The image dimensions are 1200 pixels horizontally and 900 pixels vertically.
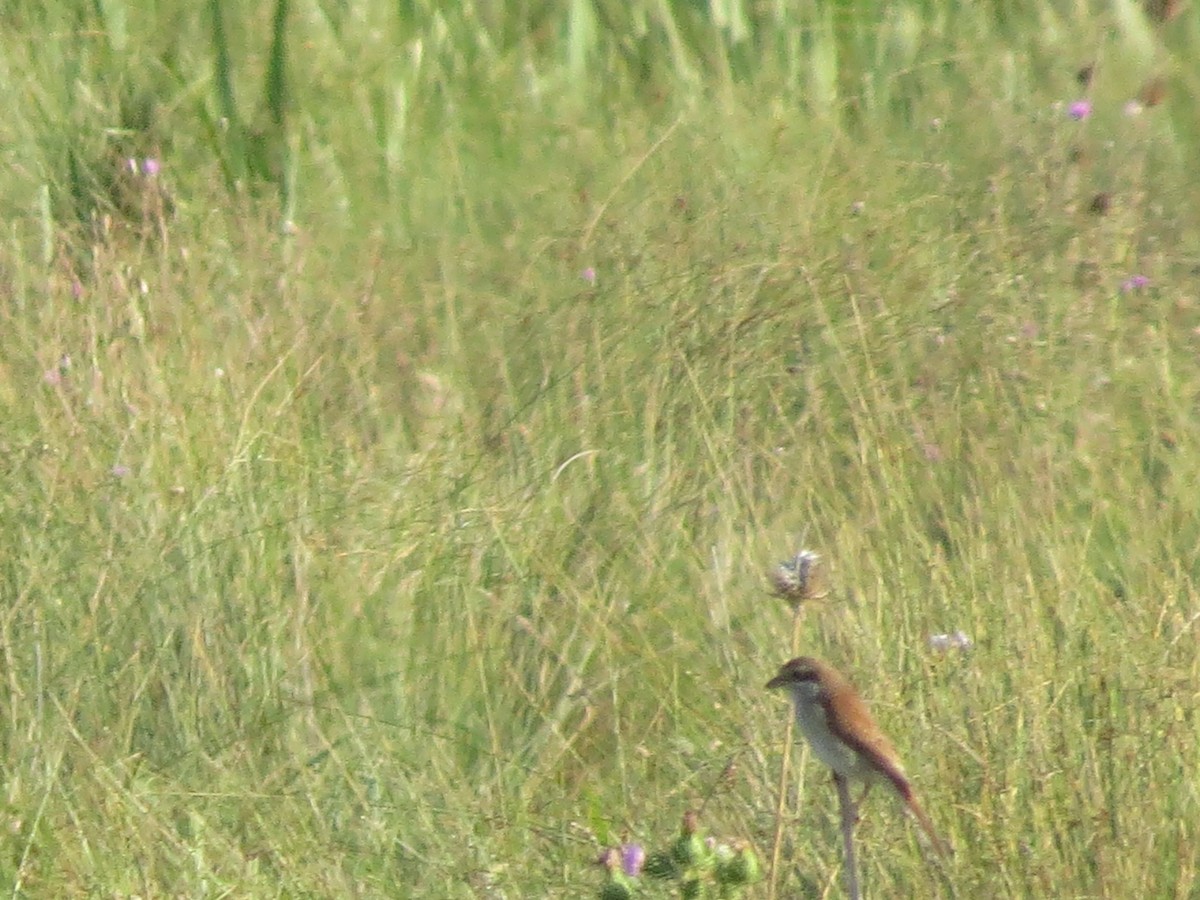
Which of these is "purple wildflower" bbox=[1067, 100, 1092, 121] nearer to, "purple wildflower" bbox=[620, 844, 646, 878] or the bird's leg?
"purple wildflower" bbox=[620, 844, 646, 878]

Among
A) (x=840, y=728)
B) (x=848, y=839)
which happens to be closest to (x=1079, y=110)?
(x=840, y=728)

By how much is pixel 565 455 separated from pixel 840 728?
5.71 feet

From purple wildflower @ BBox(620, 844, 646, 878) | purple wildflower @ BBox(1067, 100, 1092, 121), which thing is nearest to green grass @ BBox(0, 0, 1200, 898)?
purple wildflower @ BBox(1067, 100, 1092, 121)

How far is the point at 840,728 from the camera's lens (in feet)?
7.60

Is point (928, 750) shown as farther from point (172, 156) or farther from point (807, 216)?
point (172, 156)

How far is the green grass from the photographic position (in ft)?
9.51

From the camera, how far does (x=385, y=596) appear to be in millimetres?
3547

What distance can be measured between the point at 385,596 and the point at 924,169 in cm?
198

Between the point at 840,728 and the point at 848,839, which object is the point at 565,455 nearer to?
the point at 840,728

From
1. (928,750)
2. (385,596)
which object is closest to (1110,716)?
(928,750)

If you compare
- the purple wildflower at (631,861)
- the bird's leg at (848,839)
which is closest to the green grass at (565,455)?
the purple wildflower at (631,861)

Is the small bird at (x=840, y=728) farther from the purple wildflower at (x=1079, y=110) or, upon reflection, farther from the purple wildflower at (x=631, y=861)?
the purple wildflower at (x=1079, y=110)

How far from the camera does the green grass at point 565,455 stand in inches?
114

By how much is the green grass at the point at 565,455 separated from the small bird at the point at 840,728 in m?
0.41
